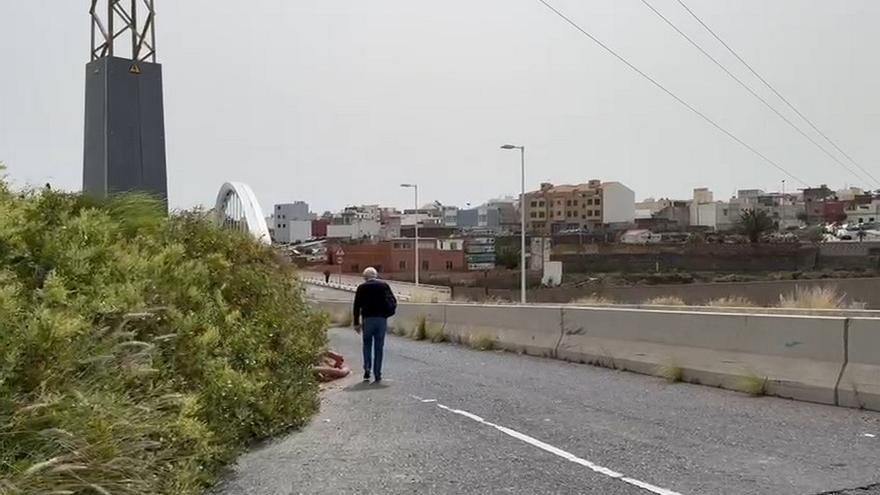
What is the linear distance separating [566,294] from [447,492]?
51459 millimetres

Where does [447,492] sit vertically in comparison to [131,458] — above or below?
below

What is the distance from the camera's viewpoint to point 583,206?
625ft

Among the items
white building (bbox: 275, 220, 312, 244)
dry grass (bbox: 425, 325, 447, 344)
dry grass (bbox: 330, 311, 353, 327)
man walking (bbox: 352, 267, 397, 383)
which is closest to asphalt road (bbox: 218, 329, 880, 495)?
man walking (bbox: 352, 267, 397, 383)

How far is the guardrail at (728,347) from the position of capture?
9320mm

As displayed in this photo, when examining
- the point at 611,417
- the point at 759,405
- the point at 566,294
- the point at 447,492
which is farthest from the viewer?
the point at 566,294

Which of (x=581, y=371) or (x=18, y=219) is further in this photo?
(x=581, y=371)

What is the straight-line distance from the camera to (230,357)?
7.80 meters

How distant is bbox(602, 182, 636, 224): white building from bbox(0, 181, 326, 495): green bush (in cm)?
17962

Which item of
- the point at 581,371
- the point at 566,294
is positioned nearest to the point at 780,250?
the point at 566,294

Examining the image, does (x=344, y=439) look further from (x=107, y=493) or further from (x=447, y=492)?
(x=107, y=493)

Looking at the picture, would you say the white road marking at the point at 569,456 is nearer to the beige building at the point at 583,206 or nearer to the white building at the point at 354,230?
the white building at the point at 354,230

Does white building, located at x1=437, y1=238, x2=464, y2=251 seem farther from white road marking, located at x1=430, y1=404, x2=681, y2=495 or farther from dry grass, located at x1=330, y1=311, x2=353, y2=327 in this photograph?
white road marking, located at x1=430, y1=404, x2=681, y2=495

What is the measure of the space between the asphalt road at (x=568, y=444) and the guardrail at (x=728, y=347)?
31cm

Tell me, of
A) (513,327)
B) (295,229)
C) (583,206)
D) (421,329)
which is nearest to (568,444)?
(513,327)
